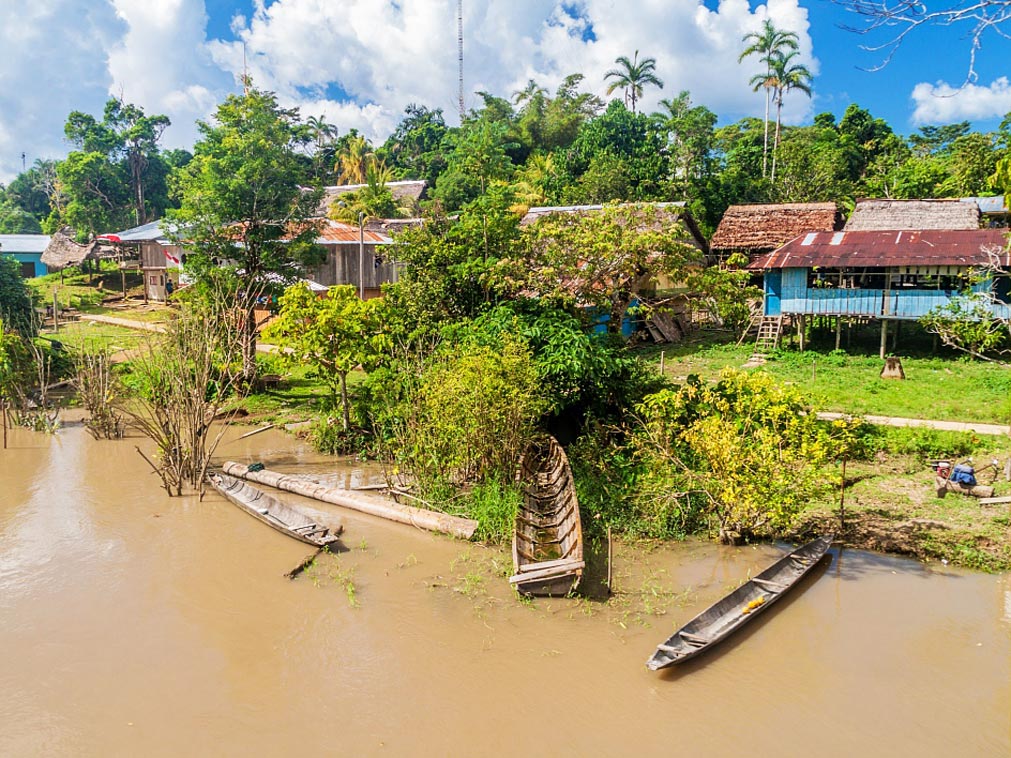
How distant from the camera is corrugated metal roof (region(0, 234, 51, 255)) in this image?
3768 cm

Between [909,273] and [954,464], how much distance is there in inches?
370

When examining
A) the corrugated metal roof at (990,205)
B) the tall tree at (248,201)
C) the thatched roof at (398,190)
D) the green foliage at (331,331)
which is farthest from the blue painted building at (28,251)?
the corrugated metal roof at (990,205)

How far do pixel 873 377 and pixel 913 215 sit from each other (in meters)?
9.43

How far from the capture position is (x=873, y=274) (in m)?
19.5

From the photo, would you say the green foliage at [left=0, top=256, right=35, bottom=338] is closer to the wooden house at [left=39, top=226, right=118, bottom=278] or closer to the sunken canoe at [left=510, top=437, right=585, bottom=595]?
the wooden house at [left=39, top=226, right=118, bottom=278]

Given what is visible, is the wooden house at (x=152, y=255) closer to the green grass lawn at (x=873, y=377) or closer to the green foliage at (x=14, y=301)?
the green foliage at (x=14, y=301)

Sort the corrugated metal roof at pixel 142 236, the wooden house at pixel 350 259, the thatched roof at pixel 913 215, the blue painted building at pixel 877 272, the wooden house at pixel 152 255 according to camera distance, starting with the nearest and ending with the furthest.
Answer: the blue painted building at pixel 877 272
the thatched roof at pixel 913 215
the wooden house at pixel 350 259
the wooden house at pixel 152 255
the corrugated metal roof at pixel 142 236

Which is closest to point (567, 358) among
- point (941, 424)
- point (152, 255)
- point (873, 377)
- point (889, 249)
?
point (941, 424)

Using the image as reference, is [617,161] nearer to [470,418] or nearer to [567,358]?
[567,358]

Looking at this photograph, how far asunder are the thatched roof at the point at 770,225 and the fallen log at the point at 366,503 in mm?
18903

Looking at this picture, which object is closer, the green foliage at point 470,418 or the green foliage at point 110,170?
the green foliage at point 470,418

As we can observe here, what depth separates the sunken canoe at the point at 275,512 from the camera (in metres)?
10.1

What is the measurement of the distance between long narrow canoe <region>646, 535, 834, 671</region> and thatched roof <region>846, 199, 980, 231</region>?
17147 millimetres

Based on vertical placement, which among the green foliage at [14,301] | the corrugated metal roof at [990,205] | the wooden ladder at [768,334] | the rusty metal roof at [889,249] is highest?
the corrugated metal roof at [990,205]
